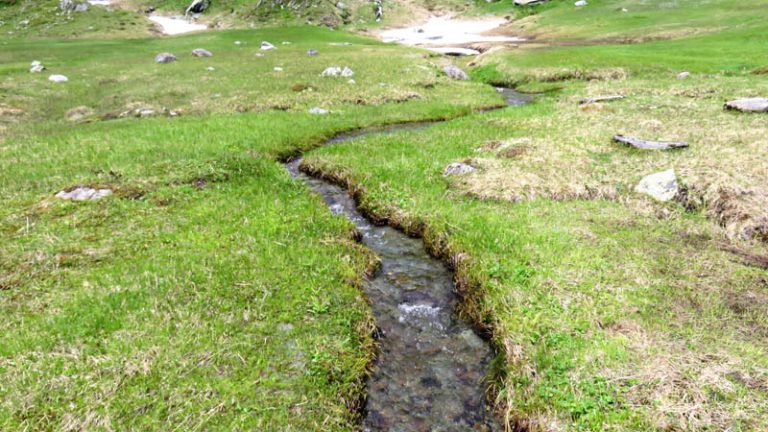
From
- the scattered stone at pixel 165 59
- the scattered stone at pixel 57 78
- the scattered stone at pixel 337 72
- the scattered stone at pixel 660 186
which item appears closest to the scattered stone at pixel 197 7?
the scattered stone at pixel 165 59

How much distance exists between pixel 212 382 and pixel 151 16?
15283 centimetres

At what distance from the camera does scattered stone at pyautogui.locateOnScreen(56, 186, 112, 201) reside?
14625mm

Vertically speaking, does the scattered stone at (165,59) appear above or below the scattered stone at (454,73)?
below

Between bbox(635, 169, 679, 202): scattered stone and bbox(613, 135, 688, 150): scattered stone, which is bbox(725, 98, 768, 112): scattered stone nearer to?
bbox(613, 135, 688, 150): scattered stone

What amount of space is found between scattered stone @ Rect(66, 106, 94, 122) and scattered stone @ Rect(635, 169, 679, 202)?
3598cm

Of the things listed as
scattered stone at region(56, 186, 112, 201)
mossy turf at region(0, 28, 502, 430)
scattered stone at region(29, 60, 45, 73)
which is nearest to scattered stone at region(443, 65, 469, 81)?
mossy turf at region(0, 28, 502, 430)

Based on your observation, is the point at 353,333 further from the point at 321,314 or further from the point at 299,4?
the point at 299,4

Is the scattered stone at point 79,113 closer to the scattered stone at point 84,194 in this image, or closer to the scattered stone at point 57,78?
the scattered stone at point 57,78

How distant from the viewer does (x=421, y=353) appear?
920 cm

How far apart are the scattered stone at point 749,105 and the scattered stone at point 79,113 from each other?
43.1 metres

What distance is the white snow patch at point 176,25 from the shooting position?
106969 millimetres

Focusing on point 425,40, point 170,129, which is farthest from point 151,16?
point 170,129

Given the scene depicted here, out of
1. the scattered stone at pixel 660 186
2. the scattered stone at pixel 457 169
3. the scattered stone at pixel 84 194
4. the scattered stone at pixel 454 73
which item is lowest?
the scattered stone at pixel 454 73

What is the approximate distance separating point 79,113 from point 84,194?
22.9 m
